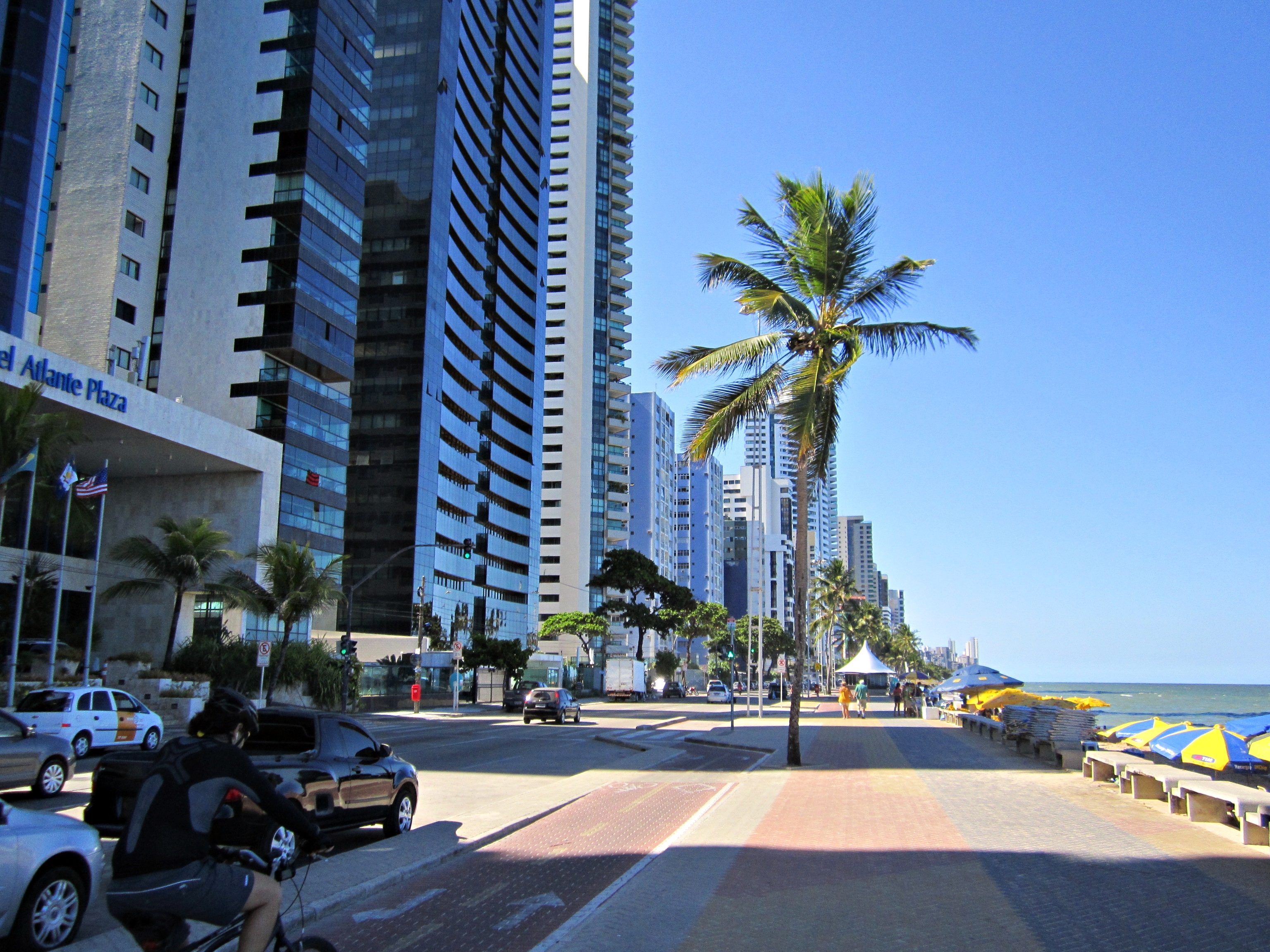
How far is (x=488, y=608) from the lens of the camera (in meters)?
93.6

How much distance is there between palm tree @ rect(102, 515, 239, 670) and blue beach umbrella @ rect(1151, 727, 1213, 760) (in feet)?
103

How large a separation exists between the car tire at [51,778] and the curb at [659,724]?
2306 cm

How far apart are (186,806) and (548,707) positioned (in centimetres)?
3581

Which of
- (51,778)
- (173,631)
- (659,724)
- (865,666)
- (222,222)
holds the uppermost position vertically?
Result: (222,222)

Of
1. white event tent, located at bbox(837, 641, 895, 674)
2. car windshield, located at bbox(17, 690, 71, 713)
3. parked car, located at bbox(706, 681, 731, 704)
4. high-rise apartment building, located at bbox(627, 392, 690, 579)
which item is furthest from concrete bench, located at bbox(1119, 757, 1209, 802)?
high-rise apartment building, located at bbox(627, 392, 690, 579)

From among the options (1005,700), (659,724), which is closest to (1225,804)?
(1005,700)

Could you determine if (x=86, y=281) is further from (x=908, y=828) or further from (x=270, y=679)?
(x=908, y=828)

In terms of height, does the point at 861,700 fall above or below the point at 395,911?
below

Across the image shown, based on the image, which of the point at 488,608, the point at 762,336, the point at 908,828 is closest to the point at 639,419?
the point at 488,608

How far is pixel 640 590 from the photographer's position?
86.6m

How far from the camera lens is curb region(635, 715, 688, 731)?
36.4m

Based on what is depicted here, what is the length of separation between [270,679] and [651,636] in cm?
11216

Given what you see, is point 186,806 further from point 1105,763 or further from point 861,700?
point 861,700

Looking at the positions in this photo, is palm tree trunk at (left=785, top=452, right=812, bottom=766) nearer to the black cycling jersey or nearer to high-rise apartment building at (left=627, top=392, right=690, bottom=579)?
the black cycling jersey
